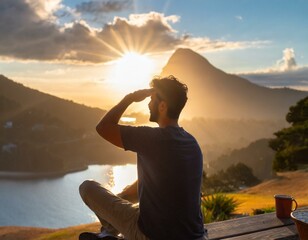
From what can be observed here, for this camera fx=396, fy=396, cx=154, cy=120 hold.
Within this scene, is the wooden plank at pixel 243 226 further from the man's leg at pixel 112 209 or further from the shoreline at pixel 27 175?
the shoreline at pixel 27 175

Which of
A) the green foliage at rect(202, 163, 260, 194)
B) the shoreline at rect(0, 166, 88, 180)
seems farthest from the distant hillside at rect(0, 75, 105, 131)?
the green foliage at rect(202, 163, 260, 194)

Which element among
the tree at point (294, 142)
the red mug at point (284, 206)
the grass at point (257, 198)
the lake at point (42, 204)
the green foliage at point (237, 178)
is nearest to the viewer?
the red mug at point (284, 206)

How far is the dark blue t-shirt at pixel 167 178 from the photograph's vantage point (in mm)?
2480

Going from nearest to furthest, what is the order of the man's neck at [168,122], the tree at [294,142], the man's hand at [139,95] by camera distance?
the man's neck at [168,122]
the man's hand at [139,95]
the tree at [294,142]

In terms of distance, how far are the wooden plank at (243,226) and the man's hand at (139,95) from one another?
1.34 meters

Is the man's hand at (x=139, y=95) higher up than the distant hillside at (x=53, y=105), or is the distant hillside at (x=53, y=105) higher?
the distant hillside at (x=53, y=105)

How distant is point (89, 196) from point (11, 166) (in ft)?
460

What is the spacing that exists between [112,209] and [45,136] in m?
153

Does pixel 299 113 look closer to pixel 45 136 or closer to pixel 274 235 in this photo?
pixel 274 235

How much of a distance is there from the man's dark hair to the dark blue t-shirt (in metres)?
0.13

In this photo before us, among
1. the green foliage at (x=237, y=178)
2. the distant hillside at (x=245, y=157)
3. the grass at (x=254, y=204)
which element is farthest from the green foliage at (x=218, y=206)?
the distant hillside at (x=245, y=157)

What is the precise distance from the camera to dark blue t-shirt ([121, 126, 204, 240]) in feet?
8.14

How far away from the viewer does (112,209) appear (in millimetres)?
3084

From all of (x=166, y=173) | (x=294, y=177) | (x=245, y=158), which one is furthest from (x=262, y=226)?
(x=245, y=158)
